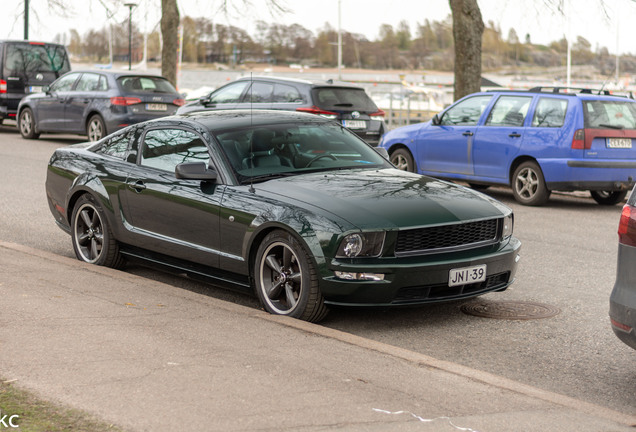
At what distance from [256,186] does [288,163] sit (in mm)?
478

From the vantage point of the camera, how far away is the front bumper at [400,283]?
630 cm

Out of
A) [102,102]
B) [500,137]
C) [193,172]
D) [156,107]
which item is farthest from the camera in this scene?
[156,107]

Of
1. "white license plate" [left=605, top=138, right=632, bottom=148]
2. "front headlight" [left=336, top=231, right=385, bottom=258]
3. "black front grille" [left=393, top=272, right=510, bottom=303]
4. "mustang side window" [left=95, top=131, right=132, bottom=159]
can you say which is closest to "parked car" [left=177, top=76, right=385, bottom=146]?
"white license plate" [left=605, top=138, right=632, bottom=148]

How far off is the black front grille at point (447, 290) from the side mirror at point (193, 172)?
1.75 meters

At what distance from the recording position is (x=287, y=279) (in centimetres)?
661

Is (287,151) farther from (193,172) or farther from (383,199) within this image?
(383,199)

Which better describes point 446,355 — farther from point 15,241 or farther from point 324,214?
point 15,241

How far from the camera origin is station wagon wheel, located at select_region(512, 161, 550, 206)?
13.8 meters

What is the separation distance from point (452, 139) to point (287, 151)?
7971mm

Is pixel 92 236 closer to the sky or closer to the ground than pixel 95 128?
closer to the ground

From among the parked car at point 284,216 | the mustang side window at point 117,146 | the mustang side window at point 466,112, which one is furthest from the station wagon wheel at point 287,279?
the mustang side window at point 466,112

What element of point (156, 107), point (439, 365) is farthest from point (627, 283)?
point (156, 107)

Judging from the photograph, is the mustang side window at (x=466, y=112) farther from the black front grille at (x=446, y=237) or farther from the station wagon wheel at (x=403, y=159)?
the black front grille at (x=446, y=237)

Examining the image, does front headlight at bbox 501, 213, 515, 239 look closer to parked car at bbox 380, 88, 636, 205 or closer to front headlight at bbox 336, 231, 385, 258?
front headlight at bbox 336, 231, 385, 258
